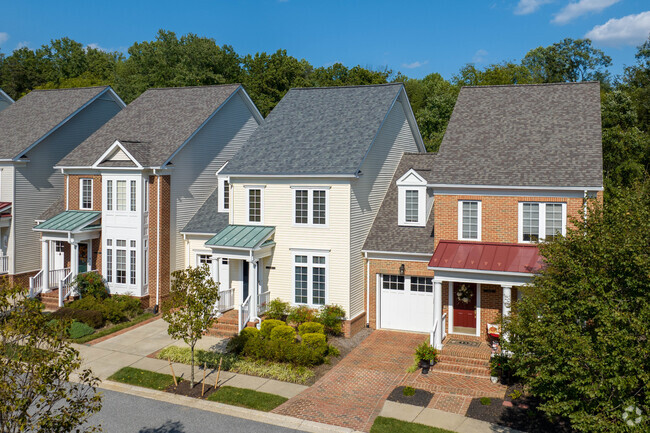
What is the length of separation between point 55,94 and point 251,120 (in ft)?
41.2

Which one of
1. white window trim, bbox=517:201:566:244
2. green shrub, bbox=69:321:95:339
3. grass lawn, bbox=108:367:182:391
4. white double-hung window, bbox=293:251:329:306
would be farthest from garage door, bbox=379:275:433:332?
green shrub, bbox=69:321:95:339

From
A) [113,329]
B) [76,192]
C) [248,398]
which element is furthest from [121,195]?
[248,398]

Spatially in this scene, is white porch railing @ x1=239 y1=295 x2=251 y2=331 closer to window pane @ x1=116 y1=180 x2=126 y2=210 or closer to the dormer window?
the dormer window

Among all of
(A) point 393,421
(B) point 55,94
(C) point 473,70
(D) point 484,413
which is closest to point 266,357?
(A) point 393,421

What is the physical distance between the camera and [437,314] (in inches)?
820

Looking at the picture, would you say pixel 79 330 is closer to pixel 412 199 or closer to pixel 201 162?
pixel 201 162

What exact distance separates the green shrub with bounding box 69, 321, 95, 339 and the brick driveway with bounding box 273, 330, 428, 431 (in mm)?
10993

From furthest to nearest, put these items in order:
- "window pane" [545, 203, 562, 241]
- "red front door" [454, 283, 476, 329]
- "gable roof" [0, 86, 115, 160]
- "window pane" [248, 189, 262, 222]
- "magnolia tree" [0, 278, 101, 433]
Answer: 1. "gable roof" [0, 86, 115, 160]
2. "window pane" [248, 189, 262, 222]
3. "red front door" [454, 283, 476, 329]
4. "window pane" [545, 203, 562, 241]
5. "magnolia tree" [0, 278, 101, 433]

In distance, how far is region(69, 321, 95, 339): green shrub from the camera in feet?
77.3

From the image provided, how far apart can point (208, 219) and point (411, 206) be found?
10303 mm

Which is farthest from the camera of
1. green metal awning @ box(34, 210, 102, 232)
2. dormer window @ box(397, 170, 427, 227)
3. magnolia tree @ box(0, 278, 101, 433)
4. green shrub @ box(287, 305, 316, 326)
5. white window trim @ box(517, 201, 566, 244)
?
green metal awning @ box(34, 210, 102, 232)

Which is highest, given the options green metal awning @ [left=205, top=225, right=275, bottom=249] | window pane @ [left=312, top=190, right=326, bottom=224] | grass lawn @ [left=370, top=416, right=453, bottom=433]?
window pane @ [left=312, top=190, right=326, bottom=224]

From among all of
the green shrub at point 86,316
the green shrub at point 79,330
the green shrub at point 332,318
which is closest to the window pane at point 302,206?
the green shrub at point 332,318

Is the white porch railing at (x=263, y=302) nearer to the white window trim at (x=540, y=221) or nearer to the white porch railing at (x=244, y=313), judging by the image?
the white porch railing at (x=244, y=313)
